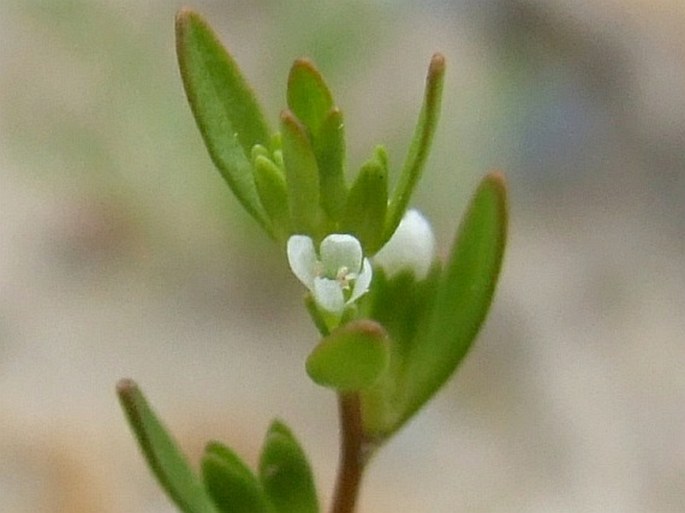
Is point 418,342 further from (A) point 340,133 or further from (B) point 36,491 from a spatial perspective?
(B) point 36,491

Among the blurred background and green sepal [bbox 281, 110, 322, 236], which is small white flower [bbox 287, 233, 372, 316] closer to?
green sepal [bbox 281, 110, 322, 236]

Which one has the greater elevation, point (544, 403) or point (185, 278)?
point (185, 278)

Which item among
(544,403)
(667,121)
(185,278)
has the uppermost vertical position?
(667,121)

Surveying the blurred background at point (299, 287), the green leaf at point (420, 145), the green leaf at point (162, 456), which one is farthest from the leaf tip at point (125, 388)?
the blurred background at point (299, 287)

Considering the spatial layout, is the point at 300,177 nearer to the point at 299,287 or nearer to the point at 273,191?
the point at 273,191

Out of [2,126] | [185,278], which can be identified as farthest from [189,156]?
[2,126]

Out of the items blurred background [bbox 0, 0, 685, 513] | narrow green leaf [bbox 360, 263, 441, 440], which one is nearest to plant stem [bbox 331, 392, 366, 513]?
narrow green leaf [bbox 360, 263, 441, 440]
